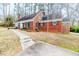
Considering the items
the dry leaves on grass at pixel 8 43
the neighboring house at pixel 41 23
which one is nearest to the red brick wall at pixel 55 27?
the neighboring house at pixel 41 23

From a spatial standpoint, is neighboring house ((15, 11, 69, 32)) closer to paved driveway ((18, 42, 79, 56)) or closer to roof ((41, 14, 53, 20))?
roof ((41, 14, 53, 20))

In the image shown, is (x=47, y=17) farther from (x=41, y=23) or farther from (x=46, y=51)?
(x=46, y=51)

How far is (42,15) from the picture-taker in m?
1.60

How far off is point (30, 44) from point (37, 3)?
354 mm

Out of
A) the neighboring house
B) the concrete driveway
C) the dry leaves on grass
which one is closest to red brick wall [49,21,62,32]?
the neighboring house

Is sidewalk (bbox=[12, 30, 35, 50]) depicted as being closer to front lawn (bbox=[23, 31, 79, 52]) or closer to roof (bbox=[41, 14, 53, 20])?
front lawn (bbox=[23, 31, 79, 52])

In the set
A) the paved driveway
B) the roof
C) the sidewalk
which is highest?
the roof

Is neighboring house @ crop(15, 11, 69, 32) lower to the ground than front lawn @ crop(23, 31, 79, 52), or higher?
higher

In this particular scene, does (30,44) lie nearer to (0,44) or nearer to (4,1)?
(0,44)

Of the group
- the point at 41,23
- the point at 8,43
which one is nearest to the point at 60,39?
the point at 41,23

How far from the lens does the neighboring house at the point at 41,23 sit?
1604 millimetres

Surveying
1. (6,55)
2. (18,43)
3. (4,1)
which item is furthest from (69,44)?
(4,1)

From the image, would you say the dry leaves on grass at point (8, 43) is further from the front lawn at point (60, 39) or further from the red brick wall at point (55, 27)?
the red brick wall at point (55, 27)

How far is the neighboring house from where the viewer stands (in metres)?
1.60
